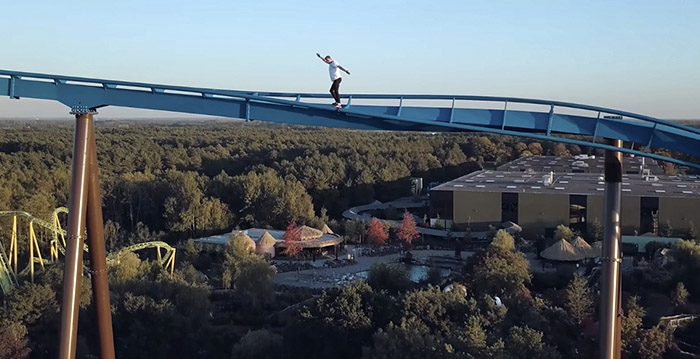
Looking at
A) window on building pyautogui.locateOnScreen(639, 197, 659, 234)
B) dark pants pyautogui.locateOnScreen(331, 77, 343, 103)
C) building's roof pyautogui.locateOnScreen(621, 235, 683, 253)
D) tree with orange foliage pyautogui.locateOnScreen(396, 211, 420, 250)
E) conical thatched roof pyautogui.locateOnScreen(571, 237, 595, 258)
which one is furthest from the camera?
window on building pyautogui.locateOnScreen(639, 197, 659, 234)

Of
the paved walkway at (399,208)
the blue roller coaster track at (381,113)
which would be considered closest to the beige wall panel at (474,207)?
the paved walkway at (399,208)

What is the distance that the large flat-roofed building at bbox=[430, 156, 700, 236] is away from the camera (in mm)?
25000

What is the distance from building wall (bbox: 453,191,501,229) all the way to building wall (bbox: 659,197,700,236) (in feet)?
19.5

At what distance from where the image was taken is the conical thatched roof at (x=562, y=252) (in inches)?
806

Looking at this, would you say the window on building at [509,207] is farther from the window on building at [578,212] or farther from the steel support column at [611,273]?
the steel support column at [611,273]

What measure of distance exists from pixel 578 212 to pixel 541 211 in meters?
1.35

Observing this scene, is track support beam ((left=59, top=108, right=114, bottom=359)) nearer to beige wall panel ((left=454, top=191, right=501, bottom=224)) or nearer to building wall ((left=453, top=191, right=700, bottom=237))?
building wall ((left=453, top=191, right=700, bottom=237))

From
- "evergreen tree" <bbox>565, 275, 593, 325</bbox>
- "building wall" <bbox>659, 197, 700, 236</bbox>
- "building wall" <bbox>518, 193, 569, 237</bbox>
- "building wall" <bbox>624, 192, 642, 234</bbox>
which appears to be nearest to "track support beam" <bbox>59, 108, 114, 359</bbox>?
"evergreen tree" <bbox>565, 275, 593, 325</bbox>

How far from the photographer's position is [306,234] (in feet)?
79.8

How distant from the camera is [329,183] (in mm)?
35969

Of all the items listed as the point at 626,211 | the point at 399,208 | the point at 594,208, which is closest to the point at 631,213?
the point at 626,211

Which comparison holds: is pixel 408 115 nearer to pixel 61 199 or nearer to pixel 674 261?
pixel 674 261

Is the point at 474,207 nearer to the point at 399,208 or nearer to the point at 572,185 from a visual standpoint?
the point at 572,185

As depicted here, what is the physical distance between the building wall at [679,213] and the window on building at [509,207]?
5.11 meters
